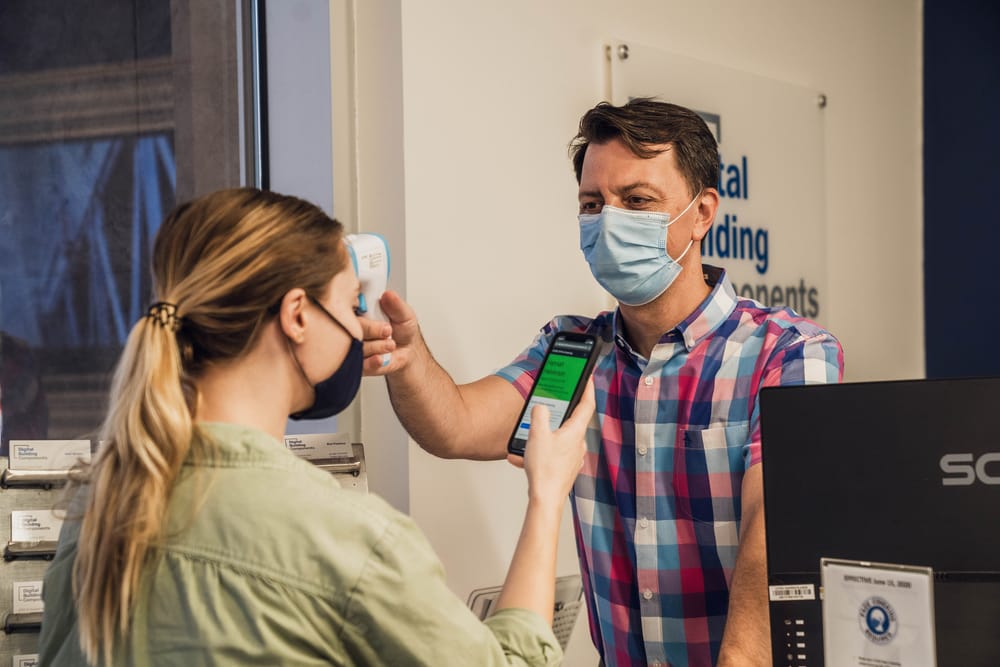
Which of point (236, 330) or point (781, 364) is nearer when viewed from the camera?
point (236, 330)

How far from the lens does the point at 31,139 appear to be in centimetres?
196

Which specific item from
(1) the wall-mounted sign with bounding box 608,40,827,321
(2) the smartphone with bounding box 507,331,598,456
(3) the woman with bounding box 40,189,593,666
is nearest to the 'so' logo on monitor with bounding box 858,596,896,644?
(3) the woman with bounding box 40,189,593,666

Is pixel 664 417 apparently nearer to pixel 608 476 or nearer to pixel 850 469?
pixel 608 476

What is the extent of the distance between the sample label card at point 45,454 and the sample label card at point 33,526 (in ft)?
0.24

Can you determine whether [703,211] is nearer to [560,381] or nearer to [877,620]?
[560,381]

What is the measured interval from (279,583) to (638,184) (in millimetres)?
1174

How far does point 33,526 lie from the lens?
1.61 meters

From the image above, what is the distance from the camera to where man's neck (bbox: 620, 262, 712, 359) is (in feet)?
6.27

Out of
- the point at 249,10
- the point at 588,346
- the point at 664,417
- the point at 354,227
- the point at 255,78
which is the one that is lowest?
the point at 664,417

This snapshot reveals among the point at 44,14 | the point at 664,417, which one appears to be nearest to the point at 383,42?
the point at 44,14

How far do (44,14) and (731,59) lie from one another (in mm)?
1993

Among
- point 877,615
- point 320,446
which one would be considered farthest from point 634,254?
point 877,615

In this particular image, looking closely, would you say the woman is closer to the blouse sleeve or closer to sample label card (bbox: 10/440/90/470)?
the blouse sleeve

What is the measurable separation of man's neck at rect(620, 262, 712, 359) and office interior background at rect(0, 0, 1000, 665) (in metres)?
0.49
